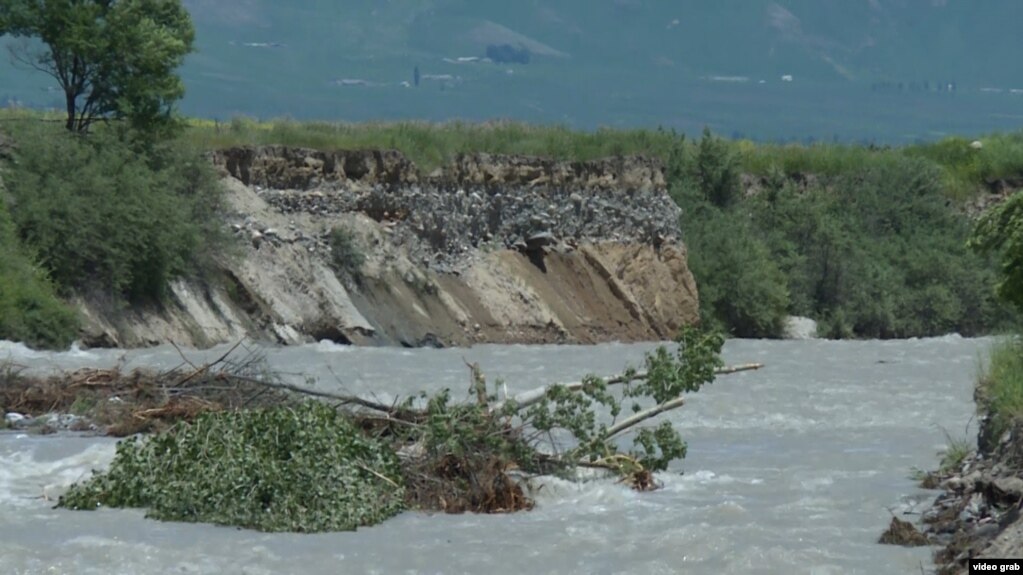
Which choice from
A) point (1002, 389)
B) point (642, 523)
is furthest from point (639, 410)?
point (1002, 389)

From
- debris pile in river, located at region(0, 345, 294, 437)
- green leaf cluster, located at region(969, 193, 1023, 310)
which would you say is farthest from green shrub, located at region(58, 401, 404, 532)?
green leaf cluster, located at region(969, 193, 1023, 310)

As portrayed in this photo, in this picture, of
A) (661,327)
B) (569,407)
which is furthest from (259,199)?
(569,407)

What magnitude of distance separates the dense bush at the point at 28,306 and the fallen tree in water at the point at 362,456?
12.0m

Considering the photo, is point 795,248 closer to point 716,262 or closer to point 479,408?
point 716,262

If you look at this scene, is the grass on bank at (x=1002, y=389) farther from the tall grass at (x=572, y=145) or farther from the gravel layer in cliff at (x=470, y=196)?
the gravel layer in cliff at (x=470, y=196)

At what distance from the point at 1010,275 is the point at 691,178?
1468 inches

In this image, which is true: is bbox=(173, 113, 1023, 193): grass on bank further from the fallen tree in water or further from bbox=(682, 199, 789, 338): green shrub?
the fallen tree in water

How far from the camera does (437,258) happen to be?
4400 centimetres

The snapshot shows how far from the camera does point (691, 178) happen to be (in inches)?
2208

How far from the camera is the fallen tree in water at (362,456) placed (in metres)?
17.1

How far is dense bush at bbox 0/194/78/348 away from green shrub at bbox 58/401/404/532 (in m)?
13.8

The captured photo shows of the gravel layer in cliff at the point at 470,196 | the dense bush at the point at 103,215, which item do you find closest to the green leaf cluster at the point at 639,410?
the dense bush at the point at 103,215

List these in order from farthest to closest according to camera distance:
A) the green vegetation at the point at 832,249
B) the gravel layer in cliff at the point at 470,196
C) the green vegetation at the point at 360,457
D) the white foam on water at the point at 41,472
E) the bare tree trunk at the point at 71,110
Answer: the green vegetation at the point at 832,249 → the gravel layer in cliff at the point at 470,196 → the bare tree trunk at the point at 71,110 → the white foam on water at the point at 41,472 → the green vegetation at the point at 360,457

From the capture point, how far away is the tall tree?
38406 mm
